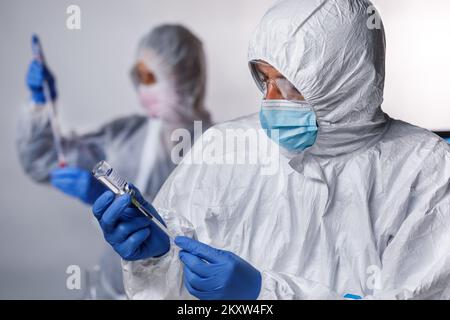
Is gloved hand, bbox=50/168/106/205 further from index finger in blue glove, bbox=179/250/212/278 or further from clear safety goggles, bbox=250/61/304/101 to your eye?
index finger in blue glove, bbox=179/250/212/278

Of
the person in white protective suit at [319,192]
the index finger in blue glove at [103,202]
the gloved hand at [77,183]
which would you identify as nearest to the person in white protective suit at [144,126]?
the gloved hand at [77,183]

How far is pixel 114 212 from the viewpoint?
4.20 ft

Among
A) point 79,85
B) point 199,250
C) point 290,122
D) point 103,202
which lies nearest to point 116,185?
point 103,202

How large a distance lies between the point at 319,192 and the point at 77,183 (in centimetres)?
178

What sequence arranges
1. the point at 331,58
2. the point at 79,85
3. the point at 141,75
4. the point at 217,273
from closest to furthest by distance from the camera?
the point at 217,273
the point at 331,58
the point at 141,75
the point at 79,85

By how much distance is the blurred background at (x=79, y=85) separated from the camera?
3236 mm

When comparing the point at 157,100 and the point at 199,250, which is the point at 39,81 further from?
the point at 199,250

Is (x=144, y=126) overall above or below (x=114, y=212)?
below

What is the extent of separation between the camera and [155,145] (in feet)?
10.1

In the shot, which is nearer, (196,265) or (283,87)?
A: (196,265)

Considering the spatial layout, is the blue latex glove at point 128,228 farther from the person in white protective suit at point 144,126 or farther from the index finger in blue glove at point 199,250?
the person in white protective suit at point 144,126

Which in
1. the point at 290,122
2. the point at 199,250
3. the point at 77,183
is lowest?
the point at 77,183

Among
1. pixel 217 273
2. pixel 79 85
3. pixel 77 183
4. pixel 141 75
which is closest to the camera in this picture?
pixel 217 273

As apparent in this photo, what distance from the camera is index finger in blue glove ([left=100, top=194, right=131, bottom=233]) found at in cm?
127
